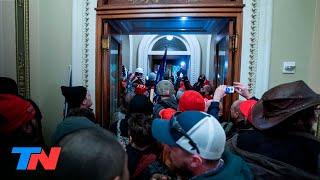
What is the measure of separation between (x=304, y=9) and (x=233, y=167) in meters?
2.13

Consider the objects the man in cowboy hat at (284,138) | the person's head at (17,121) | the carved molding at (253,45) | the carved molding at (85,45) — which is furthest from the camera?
the carved molding at (85,45)

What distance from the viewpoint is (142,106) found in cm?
207

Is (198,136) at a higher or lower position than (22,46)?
lower

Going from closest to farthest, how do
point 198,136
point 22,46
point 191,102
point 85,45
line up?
point 198,136 < point 191,102 < point 22,46 < point 85,45

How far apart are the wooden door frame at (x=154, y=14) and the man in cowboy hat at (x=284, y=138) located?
146cm

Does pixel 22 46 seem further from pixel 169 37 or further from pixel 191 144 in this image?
pixel 169 37

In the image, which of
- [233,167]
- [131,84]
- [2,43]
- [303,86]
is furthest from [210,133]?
[131,84]

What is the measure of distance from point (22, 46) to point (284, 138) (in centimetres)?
238

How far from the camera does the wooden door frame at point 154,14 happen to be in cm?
275

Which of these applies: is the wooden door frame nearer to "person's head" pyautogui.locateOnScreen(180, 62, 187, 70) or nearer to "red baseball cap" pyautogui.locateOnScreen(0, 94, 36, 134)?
"red baseball cap" pyautogui.locateOnScreen(0, 94, 36, 134)

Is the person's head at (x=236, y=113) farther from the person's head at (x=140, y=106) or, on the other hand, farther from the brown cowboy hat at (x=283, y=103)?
the person's head at (x=140, y=106)

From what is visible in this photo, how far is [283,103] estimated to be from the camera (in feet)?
4.30

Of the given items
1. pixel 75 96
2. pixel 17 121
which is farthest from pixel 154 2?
pixel 17 121

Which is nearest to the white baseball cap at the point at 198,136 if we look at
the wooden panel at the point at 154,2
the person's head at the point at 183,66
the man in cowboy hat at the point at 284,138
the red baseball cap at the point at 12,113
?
the man in cowboy hat at the point at 284,138
